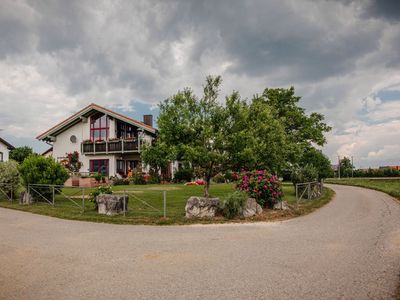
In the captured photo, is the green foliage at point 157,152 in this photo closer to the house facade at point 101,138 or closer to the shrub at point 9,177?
the shrub at point 9,177

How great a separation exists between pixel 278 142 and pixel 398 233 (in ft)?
36.3

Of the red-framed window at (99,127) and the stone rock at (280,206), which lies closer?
the stone rock at (280,206)

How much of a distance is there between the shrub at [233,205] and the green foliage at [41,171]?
926 centimetres

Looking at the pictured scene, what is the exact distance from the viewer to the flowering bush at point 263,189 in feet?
39.9

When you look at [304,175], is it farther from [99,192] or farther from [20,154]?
[20,154]

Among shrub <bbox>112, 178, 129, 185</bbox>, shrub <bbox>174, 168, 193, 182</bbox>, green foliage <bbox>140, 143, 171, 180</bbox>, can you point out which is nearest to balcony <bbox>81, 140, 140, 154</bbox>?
shrub <bbox>112, 178, 129, 185</bbox>

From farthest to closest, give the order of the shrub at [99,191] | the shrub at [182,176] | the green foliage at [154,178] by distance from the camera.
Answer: the shrub at [182,176], the green foliage at [154,178], the shrub at [99,191]

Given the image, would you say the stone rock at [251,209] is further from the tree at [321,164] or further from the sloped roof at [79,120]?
the sloped roof at [79,120]

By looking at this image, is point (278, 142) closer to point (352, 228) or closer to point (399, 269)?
point (352, 228)

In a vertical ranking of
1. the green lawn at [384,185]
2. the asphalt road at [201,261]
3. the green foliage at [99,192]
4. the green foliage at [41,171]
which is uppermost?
the green foliage at [41,171]

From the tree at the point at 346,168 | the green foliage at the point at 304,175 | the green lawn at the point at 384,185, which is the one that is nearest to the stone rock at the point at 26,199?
the green foliage at the point at 304,175

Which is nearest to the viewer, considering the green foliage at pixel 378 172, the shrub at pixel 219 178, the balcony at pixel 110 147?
the balcony at pixel 110 147

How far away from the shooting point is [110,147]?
29.2 m

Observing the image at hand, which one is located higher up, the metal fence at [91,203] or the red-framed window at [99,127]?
the red-framed window at [99,127]
